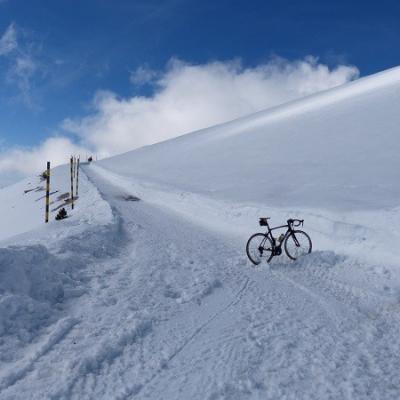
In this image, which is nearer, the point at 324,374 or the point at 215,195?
the point at 324,374

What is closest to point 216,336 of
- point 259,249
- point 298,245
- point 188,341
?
point 188,341

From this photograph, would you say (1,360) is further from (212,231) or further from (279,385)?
(212,231)

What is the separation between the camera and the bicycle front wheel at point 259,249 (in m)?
9.01

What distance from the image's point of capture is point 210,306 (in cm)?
613

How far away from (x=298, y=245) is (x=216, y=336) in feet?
16.6

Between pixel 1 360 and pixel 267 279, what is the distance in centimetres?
511

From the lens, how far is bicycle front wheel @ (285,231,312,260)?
31.3 ft

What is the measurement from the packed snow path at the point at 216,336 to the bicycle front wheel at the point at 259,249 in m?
0.63

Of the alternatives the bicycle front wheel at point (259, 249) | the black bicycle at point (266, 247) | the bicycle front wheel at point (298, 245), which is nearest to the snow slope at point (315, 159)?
the bicycle front wheel at point (298, 245)

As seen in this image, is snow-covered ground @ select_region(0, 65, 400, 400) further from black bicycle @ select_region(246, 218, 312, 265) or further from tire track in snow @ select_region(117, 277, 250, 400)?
black bicycle @ select_region(246, 218, 312, 265)

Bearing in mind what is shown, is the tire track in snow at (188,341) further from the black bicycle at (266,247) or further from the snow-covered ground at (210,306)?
the black bicycle at (266,247)

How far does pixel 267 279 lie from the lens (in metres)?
7.79

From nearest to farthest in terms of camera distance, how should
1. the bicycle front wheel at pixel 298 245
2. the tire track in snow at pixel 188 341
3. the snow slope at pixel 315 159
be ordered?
the tire track in snow at pixel 188 341 → the bicycle front wheel at pixel 298 245 → the snow slope at pixel 315 159

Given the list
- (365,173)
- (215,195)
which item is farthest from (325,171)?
(215,195)
